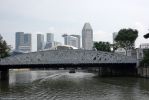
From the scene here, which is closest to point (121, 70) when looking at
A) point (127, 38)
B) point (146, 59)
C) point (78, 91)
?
point (127, 38)

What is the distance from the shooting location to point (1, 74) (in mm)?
108375

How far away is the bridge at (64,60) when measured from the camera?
102 meters

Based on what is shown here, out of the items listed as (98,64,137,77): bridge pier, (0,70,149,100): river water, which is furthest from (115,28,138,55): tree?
(0,70,149,100): river water

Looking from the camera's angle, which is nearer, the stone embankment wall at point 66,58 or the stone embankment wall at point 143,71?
the stone embankment wall at point 143,71

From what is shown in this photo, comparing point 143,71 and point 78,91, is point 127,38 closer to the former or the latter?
point 143,71

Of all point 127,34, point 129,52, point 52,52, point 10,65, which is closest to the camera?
point 10,65

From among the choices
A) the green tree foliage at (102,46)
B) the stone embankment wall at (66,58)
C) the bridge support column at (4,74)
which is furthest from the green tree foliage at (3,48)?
the green tree foliage at (102,46)

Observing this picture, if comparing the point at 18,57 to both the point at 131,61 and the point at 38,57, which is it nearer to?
the point at 38,57

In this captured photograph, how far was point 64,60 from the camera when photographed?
10344 cm

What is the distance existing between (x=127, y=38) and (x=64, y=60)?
4346 cm

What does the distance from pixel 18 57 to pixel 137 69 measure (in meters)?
35.2

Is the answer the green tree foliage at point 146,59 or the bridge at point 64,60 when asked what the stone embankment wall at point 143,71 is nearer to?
the green tree foliage at point 146,59

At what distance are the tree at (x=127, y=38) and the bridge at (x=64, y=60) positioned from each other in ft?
93.7

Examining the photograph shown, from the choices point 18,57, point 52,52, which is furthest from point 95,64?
point 18,57
